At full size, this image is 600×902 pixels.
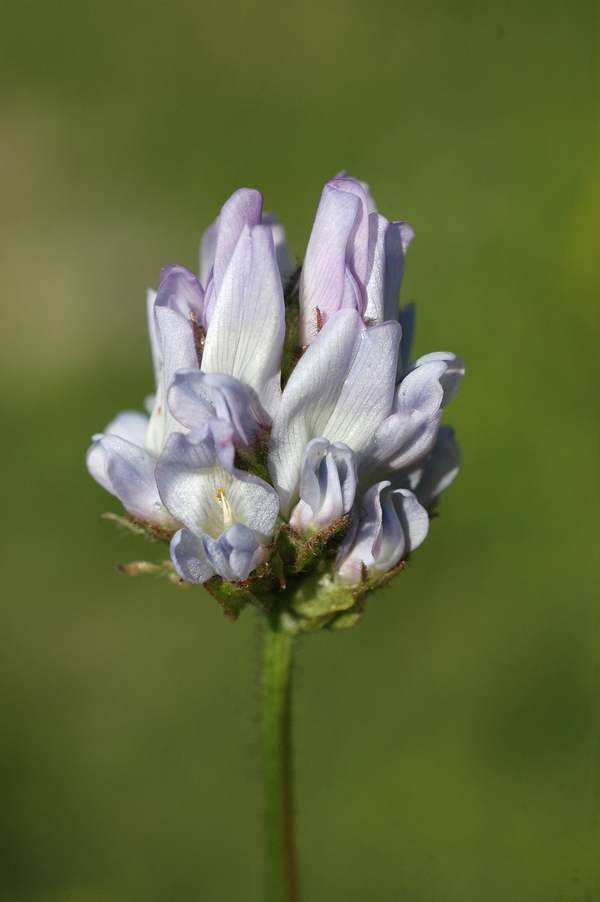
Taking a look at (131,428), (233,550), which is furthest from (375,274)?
(131,428)

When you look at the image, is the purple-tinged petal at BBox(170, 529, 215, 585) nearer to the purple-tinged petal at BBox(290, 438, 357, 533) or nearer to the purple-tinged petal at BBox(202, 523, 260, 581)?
the purple-tinged petal at BBox(202, 523, 260, 581)

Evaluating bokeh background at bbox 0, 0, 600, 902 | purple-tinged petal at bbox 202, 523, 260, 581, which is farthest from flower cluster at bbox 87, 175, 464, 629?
bokeh background at bbox 0, 0, 600, 902

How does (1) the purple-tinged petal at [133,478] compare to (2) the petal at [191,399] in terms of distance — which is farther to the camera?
(1) the purple-tinged petal at [133,478]

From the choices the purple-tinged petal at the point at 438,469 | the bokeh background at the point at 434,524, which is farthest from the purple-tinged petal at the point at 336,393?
the bokeh background at the point at 434,524

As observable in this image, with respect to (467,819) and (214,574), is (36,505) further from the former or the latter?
(214,574)

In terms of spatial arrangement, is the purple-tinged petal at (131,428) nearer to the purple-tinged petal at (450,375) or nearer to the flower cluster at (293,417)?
the flower cluster at (293,417)

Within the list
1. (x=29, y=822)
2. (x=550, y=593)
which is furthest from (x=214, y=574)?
(x=550, y=593)

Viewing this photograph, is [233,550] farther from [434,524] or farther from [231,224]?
[434,524]

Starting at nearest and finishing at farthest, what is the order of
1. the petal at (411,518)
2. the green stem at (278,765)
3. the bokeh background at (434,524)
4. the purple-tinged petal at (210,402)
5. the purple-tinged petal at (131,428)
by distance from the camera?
the purple-tinged petal at (210,402)
the petal at (411,518)
the green stem at (278,765)
the purple-tinged petal at (131,428)
the bokeh background at (434,524)
